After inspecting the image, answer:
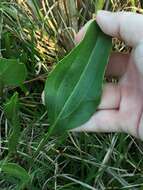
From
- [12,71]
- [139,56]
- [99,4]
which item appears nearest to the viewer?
[139,56]

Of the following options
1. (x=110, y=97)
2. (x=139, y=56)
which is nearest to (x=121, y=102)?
(x=110, y=97)

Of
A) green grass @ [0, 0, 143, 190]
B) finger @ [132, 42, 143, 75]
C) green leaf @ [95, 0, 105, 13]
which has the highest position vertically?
green leaf @ [95, 0, 105, 13]

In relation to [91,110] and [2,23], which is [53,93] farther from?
[2,23]

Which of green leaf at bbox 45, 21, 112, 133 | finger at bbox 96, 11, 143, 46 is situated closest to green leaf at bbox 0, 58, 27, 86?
green leaf at bbox 45, 21, 112, 133

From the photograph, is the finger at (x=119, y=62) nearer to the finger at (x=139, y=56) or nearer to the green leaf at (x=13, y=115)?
the finger at (x=139, y=56)

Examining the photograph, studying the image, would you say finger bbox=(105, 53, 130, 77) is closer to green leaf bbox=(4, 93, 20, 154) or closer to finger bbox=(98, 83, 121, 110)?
finger bbox=(98, 83, 121, 110)

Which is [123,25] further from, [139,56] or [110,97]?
[110,97]
